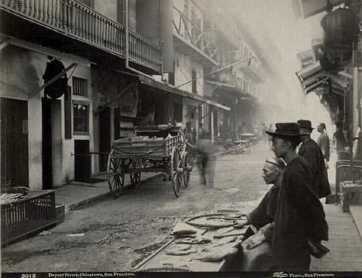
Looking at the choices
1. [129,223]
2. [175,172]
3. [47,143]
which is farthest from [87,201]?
[47,143]

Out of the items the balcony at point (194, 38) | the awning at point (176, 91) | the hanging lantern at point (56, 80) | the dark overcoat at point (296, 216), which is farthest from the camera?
the awning at point (176, 91)

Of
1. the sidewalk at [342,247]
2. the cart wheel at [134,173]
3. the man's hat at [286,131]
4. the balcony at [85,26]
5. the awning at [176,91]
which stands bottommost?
the sidewalk at [342,247]

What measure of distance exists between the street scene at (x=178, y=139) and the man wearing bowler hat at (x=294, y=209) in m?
0.01

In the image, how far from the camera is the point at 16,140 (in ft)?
25.0

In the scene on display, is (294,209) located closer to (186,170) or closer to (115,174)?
(115,174)

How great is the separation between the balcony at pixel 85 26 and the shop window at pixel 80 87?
89cm

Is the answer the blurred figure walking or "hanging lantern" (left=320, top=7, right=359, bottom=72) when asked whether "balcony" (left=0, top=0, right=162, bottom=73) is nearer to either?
the blurred figure walking

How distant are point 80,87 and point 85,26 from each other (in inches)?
56.8

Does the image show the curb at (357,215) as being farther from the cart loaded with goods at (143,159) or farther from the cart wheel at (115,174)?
the cart wheel at (115,174)

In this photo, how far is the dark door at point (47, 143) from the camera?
9.26 metres

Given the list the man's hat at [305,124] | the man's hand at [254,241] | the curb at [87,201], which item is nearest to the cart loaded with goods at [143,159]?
the curb at [87,201]

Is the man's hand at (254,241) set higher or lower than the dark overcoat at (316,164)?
lower

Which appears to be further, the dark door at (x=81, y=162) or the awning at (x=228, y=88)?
the dark door at (x=81, y=162)

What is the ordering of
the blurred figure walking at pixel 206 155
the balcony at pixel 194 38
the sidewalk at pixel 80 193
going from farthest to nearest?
the blurred figure walking at pixel 206 155 → the sidewalk at pixel 80 193 → the balcony at pixel 194 38
